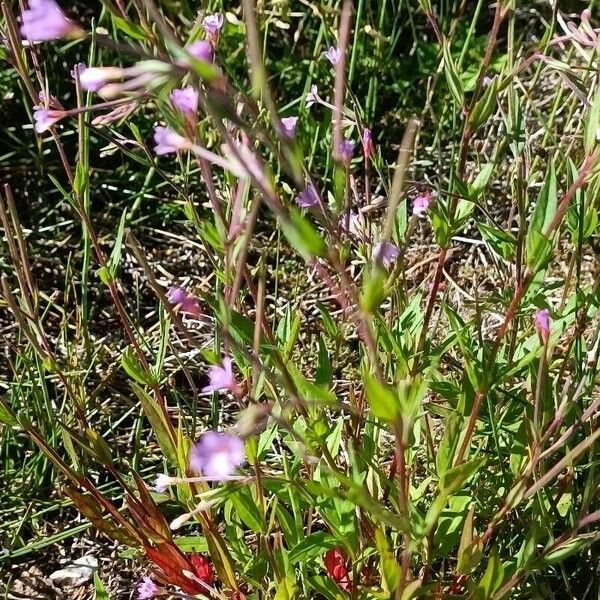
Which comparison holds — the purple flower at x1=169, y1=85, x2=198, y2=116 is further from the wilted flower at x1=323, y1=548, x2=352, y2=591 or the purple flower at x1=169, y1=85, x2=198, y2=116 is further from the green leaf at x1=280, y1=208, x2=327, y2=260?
the wilted flower at x1=323, y1=548, x2=352, y2=591

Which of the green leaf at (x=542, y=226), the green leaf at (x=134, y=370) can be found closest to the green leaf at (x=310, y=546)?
the green leaf at (x=134, y=370)

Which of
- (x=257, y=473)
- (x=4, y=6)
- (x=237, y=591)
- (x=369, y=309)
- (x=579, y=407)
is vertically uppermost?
(x=4, y=6)

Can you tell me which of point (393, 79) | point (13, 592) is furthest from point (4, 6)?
point (393, 79)

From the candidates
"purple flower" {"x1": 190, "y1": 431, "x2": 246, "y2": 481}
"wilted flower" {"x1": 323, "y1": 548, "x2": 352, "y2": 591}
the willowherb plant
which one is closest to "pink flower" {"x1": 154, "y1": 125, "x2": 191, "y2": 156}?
the willowherb plant

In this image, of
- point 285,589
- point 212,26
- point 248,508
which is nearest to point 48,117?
point 212,26

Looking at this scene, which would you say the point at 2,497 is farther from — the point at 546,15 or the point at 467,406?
the point at 546,15

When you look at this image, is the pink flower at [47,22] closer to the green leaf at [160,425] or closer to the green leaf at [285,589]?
the green leaf at [160,425]
